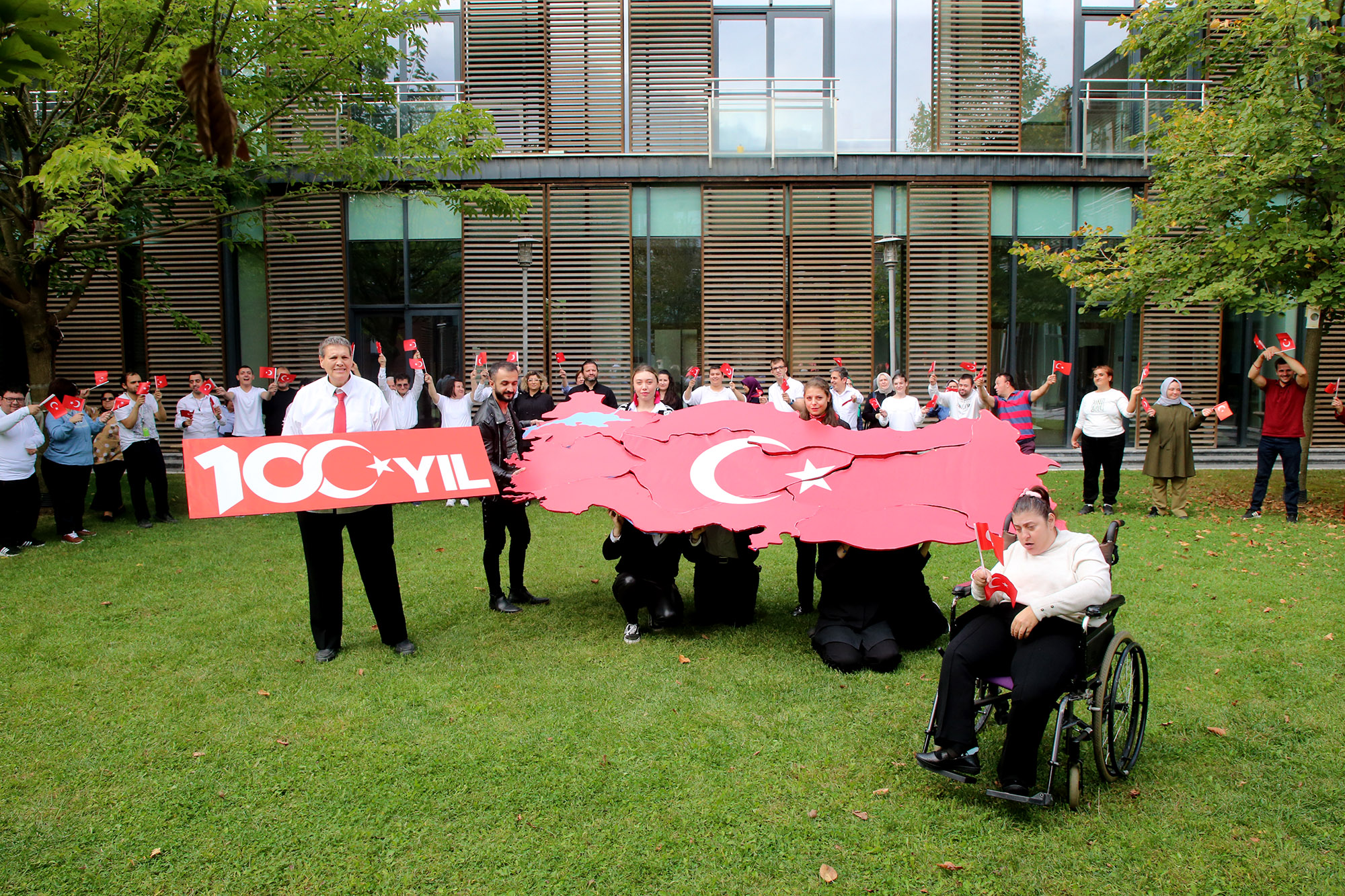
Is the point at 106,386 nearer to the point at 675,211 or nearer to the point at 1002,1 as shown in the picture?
the point at 675,211

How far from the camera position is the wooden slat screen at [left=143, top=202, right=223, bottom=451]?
16219mm

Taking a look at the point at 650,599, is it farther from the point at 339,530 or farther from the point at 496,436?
the point at 339,530

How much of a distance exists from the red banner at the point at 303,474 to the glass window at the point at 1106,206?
15037mm

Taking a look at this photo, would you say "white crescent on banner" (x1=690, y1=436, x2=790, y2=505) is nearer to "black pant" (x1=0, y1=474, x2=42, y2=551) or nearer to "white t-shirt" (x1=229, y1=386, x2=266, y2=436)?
"black pant" (x1=0, y1=474, x2=42, y2=551)

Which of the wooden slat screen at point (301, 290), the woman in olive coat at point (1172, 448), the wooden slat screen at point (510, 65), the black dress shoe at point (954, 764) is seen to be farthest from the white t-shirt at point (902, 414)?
the wooden slat screen at point (301, 290)

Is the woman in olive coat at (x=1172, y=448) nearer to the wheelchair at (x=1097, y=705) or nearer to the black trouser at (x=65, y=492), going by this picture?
the wheelchair at (x=1097, y=705)

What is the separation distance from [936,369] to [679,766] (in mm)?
13773

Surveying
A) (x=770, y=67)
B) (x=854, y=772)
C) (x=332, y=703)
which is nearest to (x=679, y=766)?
(x=854, y=772)

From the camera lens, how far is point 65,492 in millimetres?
10297

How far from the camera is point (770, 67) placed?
54.2 feet

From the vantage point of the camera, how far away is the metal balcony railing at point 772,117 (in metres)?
16.3

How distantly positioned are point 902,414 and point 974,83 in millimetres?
9103

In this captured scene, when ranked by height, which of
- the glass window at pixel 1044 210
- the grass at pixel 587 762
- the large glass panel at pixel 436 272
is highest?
the glass window at pixel 1044 210

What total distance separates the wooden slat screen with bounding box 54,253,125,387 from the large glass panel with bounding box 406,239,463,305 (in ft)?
18.9
